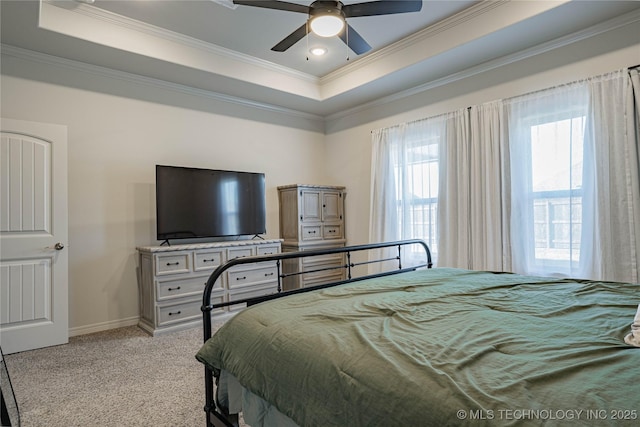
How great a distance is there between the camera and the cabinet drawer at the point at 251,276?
3.93 m

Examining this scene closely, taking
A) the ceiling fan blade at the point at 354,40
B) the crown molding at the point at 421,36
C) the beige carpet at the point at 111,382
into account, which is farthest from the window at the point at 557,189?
the beige carpet at the point at 111,382

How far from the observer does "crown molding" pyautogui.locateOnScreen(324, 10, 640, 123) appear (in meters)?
2.93

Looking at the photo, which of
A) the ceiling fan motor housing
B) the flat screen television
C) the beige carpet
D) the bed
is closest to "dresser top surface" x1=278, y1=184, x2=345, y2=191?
the flat screen television

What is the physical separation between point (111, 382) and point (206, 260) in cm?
153

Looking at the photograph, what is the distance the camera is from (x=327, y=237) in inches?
199

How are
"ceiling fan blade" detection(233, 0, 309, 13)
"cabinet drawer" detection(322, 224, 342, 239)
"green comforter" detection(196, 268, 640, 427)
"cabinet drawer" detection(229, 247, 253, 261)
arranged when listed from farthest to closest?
"cabinet drawer" detection(322, 224, 342, 239)
"cabinet drawer" detection(229, 247, 253, 261)
"ceiling fan blade" detection(233, 0, 309, 13)
"green comforter" detection(196, 268, 640, 427)

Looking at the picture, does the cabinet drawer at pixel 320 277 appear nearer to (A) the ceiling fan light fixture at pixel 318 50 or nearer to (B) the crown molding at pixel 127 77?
(B) the crown molding at pixel 127 77

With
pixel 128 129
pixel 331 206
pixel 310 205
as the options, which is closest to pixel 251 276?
pixel 310 205

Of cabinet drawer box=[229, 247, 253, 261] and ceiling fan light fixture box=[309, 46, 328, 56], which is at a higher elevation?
ceiling fan light fixture box=[309, 46, 328, 56]

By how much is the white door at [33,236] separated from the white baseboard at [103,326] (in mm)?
265

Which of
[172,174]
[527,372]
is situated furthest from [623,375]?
[172,174]

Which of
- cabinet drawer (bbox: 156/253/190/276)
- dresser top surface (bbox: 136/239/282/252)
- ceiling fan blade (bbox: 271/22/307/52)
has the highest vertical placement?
ceiling fan blade (bbox: 271/22/307/52)

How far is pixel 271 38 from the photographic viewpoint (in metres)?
3.66

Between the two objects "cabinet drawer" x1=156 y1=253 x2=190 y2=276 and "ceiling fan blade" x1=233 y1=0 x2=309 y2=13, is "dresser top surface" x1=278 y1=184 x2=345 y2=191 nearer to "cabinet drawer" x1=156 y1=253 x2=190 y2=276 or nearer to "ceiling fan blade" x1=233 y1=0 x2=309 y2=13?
"cabinet drawer" x1=156 y1=253 x2=190 y2=276
